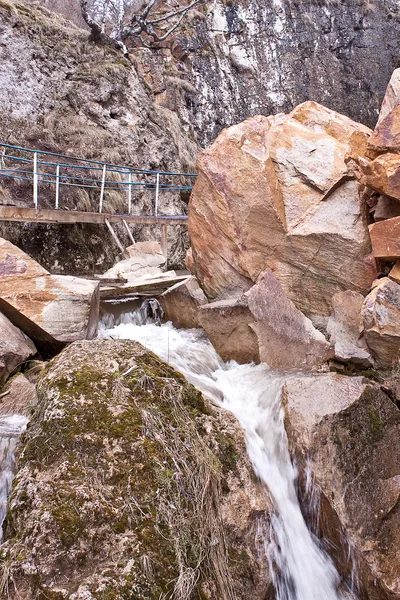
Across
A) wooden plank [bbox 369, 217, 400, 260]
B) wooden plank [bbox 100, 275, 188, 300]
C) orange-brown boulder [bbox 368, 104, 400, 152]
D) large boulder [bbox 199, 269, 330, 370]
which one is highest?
orange-brown boulder [bbox 368, 104, 400, 152]

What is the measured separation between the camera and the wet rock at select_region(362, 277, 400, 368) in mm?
4559

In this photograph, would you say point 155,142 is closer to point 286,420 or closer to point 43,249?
point 43,249

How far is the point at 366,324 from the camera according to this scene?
4.75 metres

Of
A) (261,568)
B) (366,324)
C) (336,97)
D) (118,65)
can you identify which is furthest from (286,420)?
(336,97)

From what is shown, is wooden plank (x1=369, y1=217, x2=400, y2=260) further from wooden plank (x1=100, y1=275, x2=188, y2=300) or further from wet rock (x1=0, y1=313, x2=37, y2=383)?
wooden plank (x1=100, y1=275, x2=188, y2=300)

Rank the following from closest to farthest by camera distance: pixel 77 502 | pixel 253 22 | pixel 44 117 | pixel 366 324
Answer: pixel 77 502 → pixel 366 324 → pixel 44 117 → pixel 253 22

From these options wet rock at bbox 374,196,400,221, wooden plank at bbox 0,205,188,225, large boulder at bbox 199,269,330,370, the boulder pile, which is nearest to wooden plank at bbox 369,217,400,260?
the boulder pile

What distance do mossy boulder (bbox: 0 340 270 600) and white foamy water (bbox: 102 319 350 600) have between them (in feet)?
0.85

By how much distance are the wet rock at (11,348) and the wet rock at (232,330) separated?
211 cm

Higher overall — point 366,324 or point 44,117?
point 44,117

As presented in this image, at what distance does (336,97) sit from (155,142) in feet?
36.4

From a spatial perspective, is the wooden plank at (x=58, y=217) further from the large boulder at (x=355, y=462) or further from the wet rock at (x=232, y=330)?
the large boulder at (x=355, y=462)

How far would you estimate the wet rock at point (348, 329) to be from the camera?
4816mm

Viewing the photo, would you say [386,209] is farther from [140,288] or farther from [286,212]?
[140,288]
